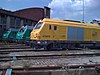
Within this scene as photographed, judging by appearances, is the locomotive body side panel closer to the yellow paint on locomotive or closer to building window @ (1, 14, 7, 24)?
the yellow paint on locomotive

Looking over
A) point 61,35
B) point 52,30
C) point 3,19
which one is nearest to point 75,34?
point 61,35

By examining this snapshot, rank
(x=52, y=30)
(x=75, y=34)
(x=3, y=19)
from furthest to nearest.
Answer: (x=3, y=19)
(x=75, y=34)
(x=52, y=30)

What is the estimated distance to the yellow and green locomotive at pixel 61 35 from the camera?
59.9 feet

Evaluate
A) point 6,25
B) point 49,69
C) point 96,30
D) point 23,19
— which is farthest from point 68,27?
point 23,19

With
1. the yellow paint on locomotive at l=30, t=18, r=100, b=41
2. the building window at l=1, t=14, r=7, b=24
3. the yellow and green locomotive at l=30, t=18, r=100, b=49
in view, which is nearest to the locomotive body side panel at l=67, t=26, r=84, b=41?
the yellow and green locomotive at l=30, t=18, r=100, b=49

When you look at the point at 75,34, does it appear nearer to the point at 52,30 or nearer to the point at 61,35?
the point at 61,35

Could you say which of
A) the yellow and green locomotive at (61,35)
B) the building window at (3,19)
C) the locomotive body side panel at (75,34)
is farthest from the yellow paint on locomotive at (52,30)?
the building window at (3,19)

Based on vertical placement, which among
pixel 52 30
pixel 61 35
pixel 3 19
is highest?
pixel 3 19

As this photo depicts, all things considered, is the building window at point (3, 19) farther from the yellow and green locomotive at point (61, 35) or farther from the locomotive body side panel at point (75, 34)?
the locomotive body side panel at point (75, 34)

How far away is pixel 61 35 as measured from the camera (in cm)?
1923

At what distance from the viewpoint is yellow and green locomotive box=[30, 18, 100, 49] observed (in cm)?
1825

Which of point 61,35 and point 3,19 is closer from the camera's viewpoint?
point 61,35

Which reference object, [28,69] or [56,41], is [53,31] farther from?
[28,69]

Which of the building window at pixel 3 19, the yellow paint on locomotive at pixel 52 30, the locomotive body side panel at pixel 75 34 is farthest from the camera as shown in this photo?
the building window at pixel 3 19
